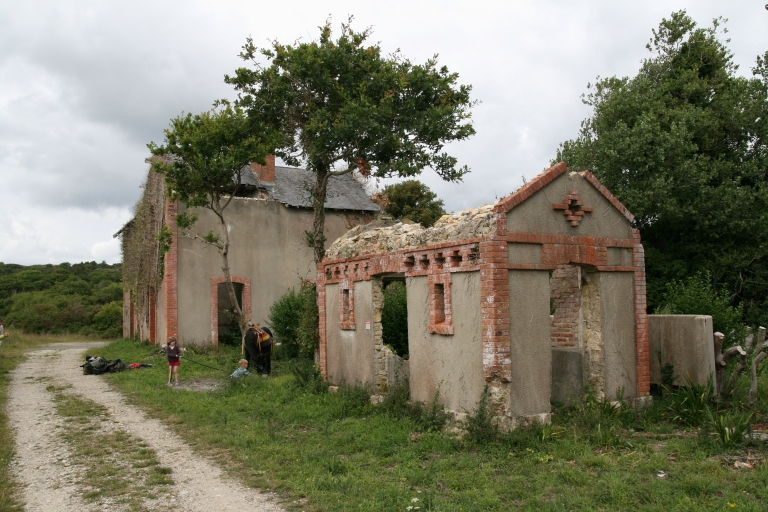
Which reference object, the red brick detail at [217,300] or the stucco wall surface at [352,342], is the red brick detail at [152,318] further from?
the stucco wall surface at [352,342]

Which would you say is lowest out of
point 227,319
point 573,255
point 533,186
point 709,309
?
point 227,319

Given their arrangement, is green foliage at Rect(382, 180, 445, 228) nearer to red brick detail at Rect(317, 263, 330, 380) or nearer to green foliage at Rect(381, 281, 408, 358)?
green foliage at Rect(381, 281, 408, 358)

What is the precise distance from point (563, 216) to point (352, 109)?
9.08 m

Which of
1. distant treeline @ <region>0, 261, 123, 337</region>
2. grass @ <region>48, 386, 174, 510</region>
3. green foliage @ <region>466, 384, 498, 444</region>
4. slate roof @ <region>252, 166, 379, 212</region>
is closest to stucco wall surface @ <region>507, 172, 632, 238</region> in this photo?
green foliage @ <region>466, 384, 498, 444</region>

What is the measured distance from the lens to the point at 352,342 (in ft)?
40.3

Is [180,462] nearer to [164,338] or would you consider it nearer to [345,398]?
[345,398]

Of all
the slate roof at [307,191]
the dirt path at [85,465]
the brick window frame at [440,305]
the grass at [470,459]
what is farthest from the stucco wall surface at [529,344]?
the slate roof at [307,191]

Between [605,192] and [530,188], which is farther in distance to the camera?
[605,192]

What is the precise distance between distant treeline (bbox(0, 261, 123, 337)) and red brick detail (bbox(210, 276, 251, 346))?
25.5 m

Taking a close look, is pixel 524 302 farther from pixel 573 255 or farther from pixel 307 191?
pixel 307 191

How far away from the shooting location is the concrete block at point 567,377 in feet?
31.8

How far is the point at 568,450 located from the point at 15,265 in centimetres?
7564

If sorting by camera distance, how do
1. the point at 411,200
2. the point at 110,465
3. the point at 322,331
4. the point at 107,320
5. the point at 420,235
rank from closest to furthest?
the point at 110,465 < the point at 420,235 < the point at 322,331 < the point at 411,200 < the point at 107,320

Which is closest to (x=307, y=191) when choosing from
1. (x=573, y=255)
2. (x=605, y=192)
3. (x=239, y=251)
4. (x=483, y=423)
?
(x=239, y=251)
